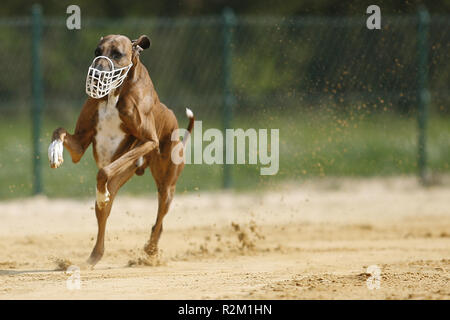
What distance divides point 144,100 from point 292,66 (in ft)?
29.7

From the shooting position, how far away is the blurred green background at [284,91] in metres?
11.9

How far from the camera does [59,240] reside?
8141 millimetres

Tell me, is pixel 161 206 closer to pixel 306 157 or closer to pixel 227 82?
pixel 227 82

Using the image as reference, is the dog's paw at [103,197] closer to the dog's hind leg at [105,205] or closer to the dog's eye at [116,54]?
the dog's hind leg at [105,205]

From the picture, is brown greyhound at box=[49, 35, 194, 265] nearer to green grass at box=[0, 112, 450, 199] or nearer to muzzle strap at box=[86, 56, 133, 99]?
muzzle strap at box=[86, 56, 133, 99]

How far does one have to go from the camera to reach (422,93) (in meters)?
11.9

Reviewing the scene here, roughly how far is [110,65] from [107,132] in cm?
60

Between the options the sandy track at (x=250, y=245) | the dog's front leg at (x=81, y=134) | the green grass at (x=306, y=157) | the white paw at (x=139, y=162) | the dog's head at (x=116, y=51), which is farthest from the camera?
the green grass at (x=306, y=157)

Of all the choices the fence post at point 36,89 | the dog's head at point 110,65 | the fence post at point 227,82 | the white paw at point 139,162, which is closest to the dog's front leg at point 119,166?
the white paw at point 139,162

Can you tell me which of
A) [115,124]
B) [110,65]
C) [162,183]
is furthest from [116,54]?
[162,183]

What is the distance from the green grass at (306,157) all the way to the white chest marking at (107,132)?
190 inches

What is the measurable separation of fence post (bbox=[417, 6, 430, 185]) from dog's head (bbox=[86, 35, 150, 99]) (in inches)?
266

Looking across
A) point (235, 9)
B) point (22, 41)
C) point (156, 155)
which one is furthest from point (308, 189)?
point (235, 9)
